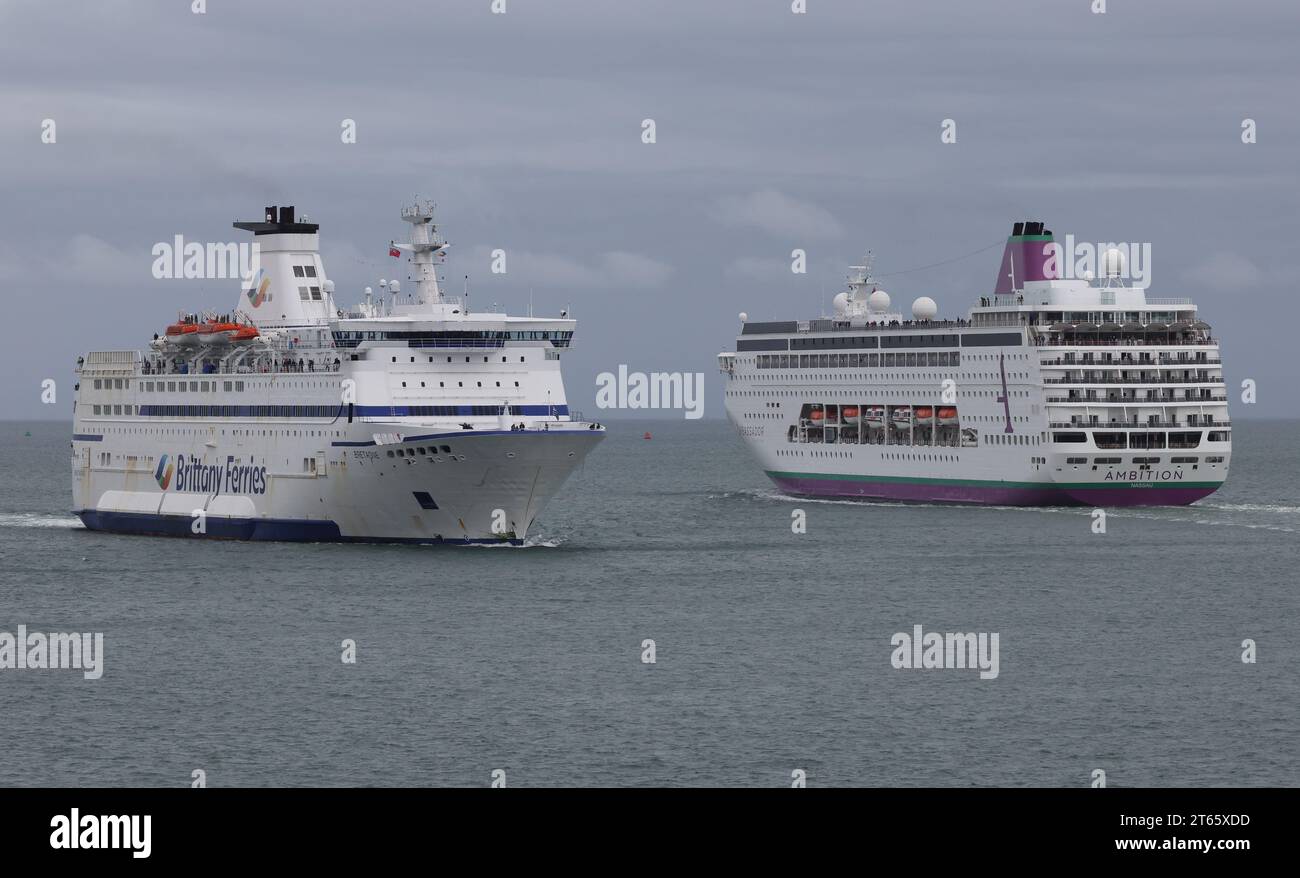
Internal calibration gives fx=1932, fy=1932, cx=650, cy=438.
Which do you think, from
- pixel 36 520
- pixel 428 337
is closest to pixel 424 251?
pixel 428 337

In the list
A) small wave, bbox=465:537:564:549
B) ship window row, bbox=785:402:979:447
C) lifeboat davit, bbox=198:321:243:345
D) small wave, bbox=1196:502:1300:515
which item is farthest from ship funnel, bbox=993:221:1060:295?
lifeboat davit, bbox=198:321:243:345

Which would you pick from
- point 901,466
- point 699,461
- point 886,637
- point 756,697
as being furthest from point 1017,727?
point 699,461

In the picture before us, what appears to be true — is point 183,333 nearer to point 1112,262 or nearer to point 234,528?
point 234,528

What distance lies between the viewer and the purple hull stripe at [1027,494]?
86.2m

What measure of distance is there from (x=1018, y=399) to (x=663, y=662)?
46726 millimetres

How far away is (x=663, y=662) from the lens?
149 ft

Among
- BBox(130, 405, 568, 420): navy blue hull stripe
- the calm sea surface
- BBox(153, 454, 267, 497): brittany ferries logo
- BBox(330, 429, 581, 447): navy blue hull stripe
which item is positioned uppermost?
BBox(130, 405, 568, 420): navy blue hull stripe

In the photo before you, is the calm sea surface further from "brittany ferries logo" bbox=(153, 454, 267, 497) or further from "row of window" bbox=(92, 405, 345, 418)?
"row of window" bbox=(92, 405, 345, 418)

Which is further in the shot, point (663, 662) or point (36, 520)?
point (36, 520)

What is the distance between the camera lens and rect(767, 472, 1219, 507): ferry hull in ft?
283

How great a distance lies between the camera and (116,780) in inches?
1326

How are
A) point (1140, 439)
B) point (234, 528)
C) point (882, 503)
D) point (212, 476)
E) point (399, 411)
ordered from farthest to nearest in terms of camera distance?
point (882, 503) < point (1140, 439) < point (212, 476) < point (234, 528) < point (399, 411)

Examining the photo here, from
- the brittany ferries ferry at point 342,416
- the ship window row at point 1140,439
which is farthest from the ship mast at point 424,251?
the ship window row at point 1140,439

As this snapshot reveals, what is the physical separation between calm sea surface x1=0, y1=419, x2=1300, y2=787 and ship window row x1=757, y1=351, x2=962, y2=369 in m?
18.9
